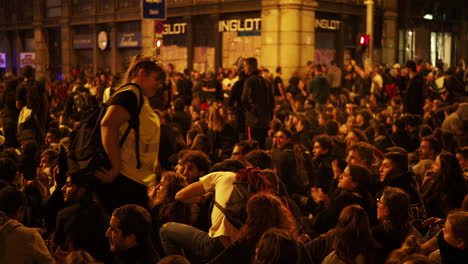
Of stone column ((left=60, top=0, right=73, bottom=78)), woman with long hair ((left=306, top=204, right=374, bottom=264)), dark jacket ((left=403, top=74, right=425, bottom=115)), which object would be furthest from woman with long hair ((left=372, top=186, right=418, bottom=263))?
stone column ((left=60, top=0, right=73, bottom=78))

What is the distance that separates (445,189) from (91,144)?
360cm

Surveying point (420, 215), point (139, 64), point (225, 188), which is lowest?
point (420, 215)

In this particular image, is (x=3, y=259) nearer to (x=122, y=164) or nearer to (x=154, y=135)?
(x=122, y=164)

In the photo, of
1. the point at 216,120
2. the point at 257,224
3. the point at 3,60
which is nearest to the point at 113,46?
the point at 3,60

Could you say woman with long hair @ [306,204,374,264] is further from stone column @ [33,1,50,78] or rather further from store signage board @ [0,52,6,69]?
store signage board @ [0,52,6,69]

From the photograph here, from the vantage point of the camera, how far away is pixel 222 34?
25.0 metres

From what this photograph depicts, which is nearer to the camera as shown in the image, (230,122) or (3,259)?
(3,259)

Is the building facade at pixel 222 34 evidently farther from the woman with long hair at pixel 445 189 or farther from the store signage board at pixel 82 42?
the woman with long hair at pixel 445 189

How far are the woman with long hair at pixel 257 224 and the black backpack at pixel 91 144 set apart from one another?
3.04 ft

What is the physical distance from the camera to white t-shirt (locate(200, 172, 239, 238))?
5.48 meters

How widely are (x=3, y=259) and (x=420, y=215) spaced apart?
3.98 m

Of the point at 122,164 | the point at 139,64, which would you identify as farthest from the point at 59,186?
the point at 139,64

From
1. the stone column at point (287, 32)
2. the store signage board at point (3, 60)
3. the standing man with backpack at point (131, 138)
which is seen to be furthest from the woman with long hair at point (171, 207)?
the store signage board at point (3, 60)

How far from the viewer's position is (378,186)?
6.36 m
